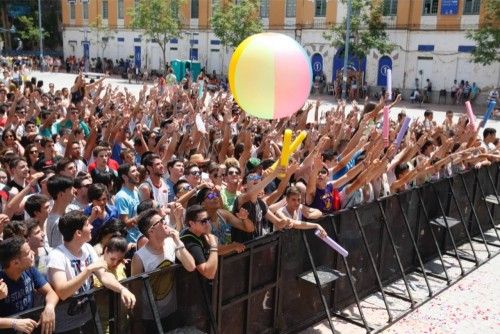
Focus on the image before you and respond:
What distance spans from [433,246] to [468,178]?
1.29 metres

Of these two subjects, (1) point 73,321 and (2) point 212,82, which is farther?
(2) point 212,82

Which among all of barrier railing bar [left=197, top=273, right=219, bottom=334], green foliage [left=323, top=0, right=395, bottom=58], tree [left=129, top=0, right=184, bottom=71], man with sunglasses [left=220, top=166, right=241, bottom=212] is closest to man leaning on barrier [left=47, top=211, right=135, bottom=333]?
barrier railing bar [left=197, top=273, right=219, bottom=334]

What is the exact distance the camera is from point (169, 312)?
4.32 meters

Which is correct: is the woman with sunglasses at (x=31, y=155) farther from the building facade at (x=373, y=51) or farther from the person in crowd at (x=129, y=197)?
the building facade at (x=373, y=51)

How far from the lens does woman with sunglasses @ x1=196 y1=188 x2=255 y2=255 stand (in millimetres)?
4926

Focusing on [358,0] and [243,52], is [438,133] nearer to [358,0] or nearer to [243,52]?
[243,52]

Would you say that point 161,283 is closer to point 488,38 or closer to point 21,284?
point 21,284

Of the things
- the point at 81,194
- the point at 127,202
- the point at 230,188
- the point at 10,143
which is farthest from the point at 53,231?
the point at 10,143

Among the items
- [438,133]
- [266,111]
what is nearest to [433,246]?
[438,133]

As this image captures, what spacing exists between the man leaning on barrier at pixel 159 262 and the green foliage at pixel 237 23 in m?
34.1

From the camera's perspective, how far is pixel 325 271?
5762 millimetres

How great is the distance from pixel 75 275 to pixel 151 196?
2.20m

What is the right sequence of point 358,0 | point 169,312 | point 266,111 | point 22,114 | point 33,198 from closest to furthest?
point 169,312 < point 33,198 < point 266,111 < point 22,114 < point 358,0

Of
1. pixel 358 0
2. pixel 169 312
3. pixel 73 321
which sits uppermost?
pixel 358 0
